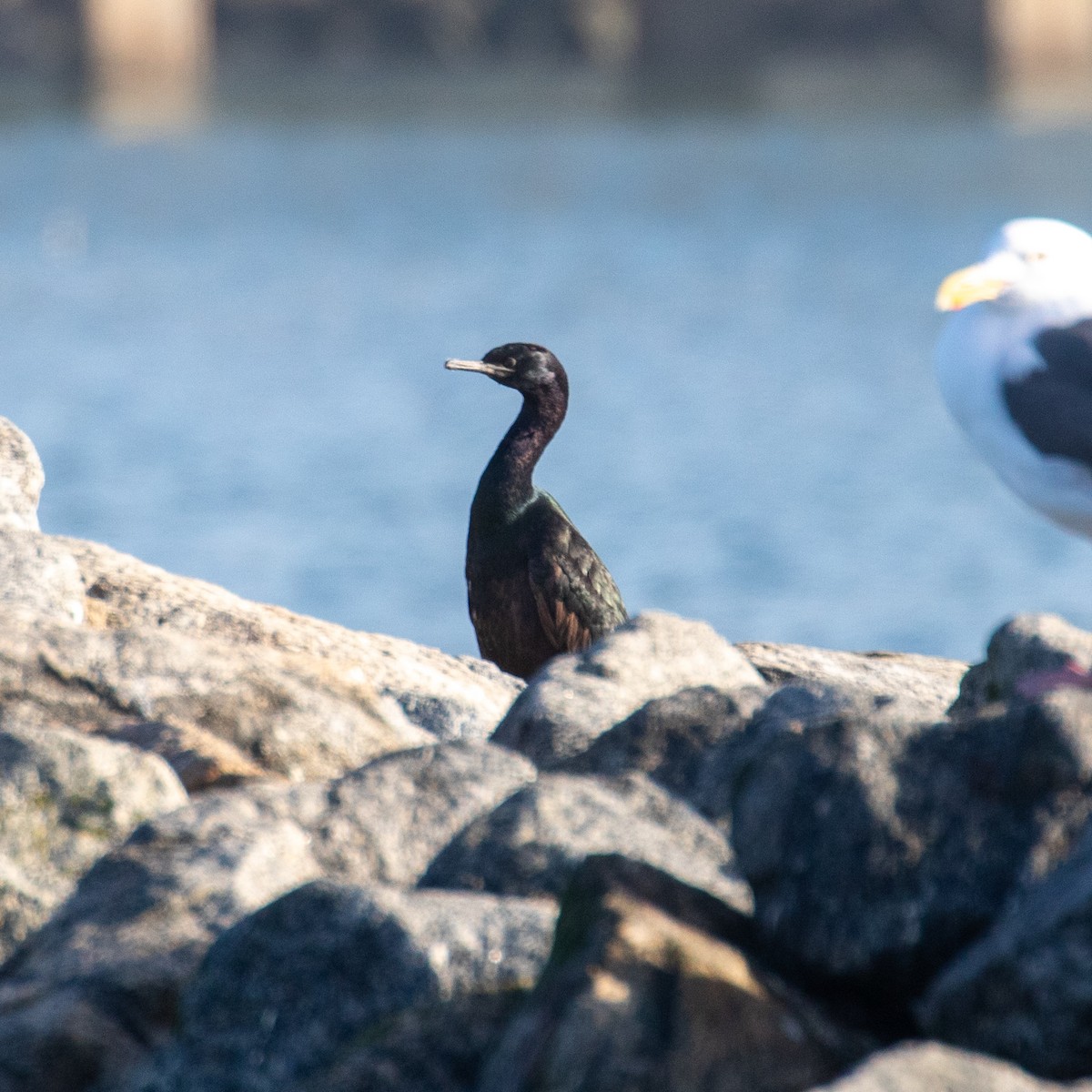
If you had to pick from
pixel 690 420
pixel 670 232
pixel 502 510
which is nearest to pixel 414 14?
pixel 670 232

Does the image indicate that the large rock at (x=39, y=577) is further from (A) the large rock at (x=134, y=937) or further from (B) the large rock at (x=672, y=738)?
(B) the large rock at (x=672, y=738)

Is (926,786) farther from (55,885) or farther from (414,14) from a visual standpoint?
(414,14)

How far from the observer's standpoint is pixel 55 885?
12.8ft

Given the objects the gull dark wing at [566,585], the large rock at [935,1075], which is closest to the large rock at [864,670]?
the gull dark wing at [566,585]

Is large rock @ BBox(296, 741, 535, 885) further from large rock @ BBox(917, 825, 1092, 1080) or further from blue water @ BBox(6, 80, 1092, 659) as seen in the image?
blue water @ BBox(6, 80, 1092, 659)

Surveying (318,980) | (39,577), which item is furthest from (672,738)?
(39,577)

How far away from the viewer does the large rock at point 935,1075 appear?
280cm

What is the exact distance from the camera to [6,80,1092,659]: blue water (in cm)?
1862

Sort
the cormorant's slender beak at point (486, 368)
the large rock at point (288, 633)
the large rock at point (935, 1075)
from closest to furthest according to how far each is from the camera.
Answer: the large rock at point (935, 1075) < the large rock at point (288, 633) < the cormorant's slender beak at point (486, 368)

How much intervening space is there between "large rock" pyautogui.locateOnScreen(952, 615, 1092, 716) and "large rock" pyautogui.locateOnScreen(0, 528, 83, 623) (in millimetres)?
2370

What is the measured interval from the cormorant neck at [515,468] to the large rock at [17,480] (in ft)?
5.08

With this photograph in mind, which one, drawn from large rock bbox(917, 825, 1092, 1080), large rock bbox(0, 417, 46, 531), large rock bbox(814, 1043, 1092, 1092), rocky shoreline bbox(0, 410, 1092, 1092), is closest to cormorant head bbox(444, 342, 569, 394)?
large rock bbox(0, 417, 46, 531)

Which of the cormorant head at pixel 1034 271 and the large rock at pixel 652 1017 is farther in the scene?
the cormorant head at pixel 1034 271

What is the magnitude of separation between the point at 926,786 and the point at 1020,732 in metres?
0.19
